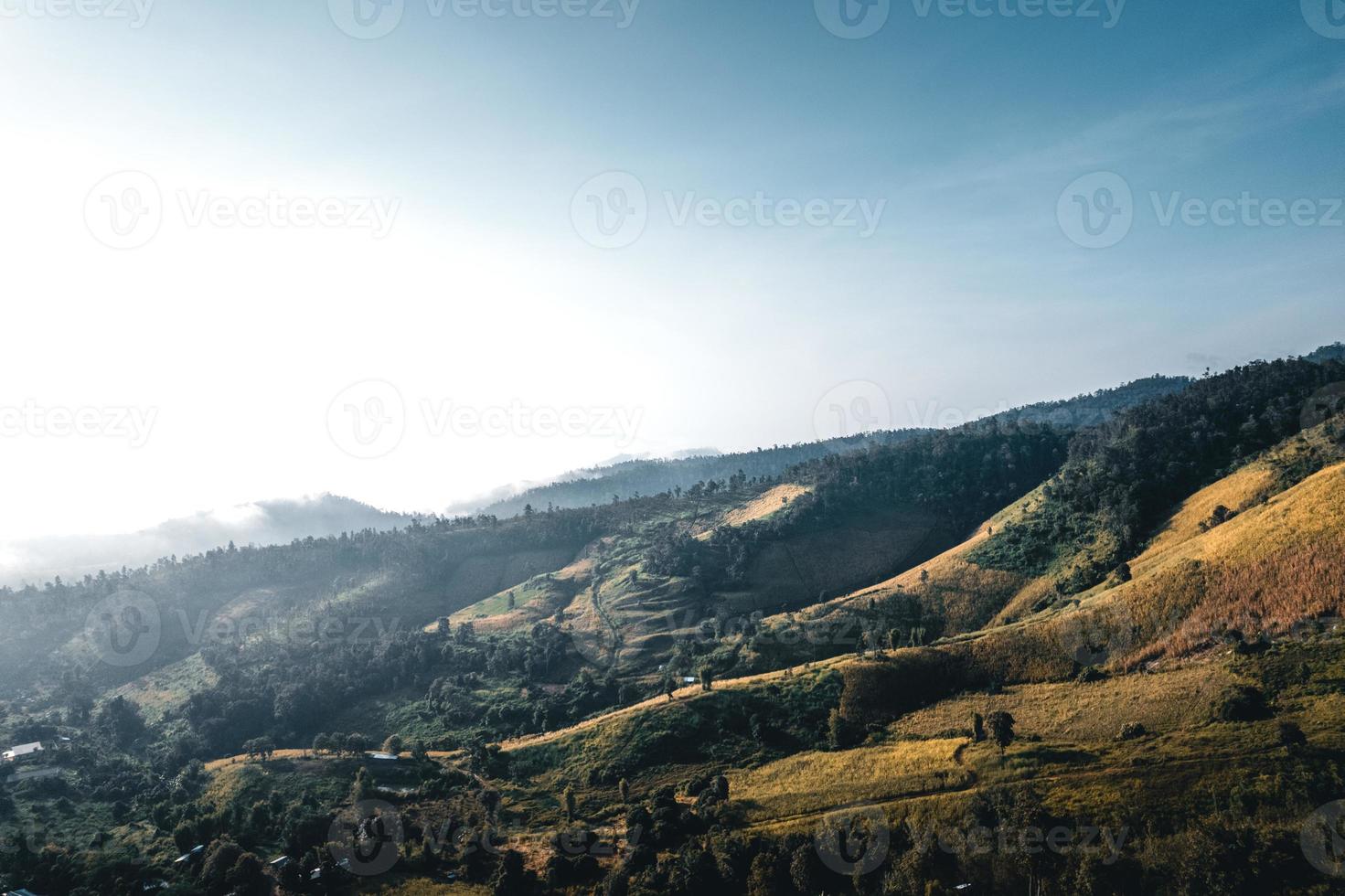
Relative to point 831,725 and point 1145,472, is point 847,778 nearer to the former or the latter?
point 831,725

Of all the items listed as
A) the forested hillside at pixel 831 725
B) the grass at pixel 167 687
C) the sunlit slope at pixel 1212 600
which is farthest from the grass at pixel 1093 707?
the grass at pixel 167 687

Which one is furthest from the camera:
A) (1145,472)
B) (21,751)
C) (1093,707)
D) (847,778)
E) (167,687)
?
(167,687)

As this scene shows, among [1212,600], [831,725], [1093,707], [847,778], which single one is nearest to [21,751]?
[831,725]

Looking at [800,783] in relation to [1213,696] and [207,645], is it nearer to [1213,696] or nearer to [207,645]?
[1213,696]

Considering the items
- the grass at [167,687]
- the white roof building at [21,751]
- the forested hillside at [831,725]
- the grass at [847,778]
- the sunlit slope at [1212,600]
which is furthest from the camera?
Answer: the grass at [167,687]

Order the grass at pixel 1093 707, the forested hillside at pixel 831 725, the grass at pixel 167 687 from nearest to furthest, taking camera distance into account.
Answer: the forested hillside at pixel 831 725 → the grass at pixel 1093 707 → the grass at pixel 167 687

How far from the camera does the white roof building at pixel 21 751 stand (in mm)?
122181

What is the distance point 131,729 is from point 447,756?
88583 mm

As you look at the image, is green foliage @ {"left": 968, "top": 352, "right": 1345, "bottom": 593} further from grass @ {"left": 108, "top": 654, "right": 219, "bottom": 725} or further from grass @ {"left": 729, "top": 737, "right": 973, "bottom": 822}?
grass @ {"left": 108, "top": 654, "right": 219, "bottom": 725}

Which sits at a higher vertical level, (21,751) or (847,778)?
(21,751)

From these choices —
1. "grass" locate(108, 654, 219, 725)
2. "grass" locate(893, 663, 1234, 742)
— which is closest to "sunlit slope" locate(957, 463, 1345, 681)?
"grass" locate(893, 663, 1234, 742)

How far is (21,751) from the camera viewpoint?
12638cm

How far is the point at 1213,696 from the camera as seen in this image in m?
68.1

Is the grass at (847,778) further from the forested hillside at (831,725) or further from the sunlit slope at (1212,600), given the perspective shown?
the sunlit slope at (1212,600)
